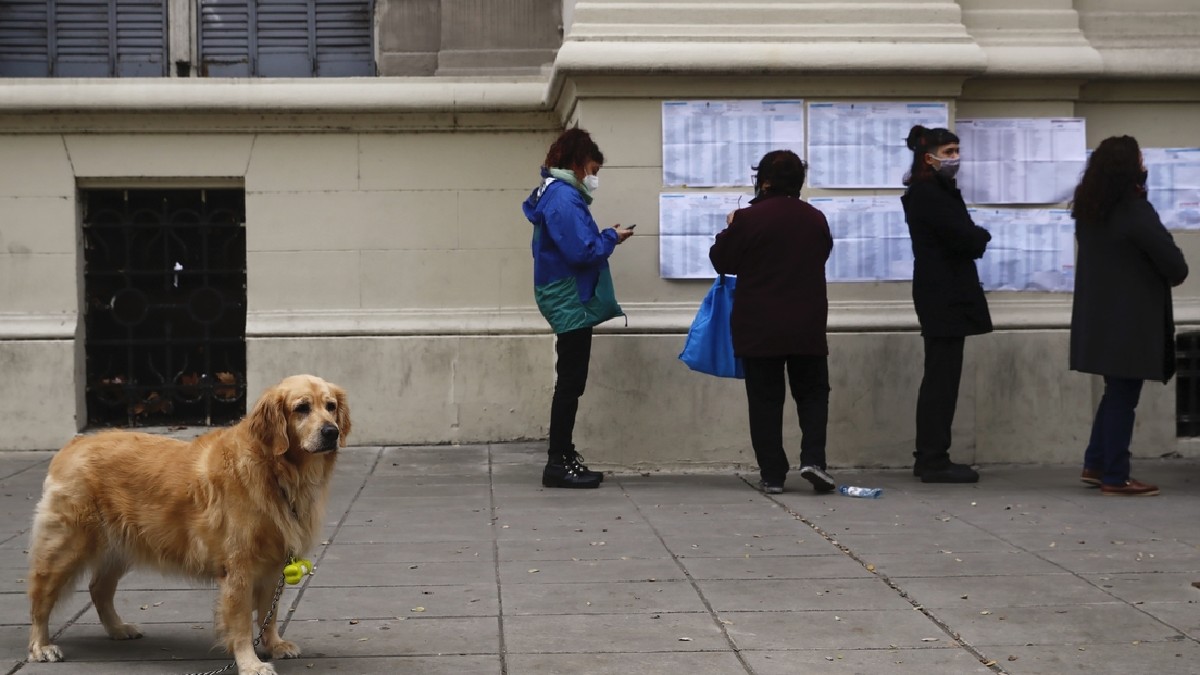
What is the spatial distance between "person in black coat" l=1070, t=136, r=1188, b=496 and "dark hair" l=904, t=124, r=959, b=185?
0.85 meters

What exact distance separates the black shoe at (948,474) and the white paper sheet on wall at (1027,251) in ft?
4.92

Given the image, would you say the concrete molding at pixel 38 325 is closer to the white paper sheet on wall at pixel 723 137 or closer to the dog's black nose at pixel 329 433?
the white paper sheet on wall at pixel 723 137

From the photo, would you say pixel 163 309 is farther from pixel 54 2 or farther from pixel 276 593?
pixel 276 593

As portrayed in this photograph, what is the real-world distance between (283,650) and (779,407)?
4279mm

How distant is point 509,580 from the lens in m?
6.00

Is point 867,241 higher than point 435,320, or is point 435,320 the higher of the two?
point 867,241

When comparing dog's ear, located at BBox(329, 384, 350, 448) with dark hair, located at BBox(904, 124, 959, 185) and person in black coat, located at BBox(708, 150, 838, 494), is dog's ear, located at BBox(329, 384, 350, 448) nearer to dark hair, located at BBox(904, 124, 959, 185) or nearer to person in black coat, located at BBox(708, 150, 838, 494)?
person in black coat, located at BBox(708, 150, 838, 494)

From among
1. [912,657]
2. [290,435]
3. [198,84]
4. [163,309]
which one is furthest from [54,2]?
[912,657]

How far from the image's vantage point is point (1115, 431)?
27.2 ft

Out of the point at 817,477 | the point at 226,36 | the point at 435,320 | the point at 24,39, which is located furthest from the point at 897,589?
the point at 24,39

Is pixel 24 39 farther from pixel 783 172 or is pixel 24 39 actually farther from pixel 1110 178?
pixel 1110 178

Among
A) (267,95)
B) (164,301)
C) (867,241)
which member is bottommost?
(164,301)

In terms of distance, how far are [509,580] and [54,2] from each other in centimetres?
752

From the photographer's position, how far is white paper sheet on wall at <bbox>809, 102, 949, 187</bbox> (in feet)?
31.3
